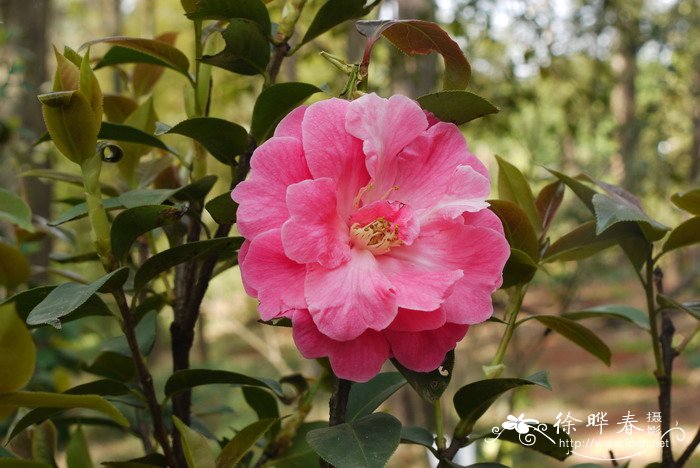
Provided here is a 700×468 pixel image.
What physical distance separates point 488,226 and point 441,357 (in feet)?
0.31

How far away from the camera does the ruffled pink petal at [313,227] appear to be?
0.46 m

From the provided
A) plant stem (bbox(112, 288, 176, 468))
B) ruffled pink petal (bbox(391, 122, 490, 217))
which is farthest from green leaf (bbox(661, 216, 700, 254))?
plant stem (bbox(112, 288, 176, 468))

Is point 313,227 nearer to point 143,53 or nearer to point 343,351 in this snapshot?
point 343,351

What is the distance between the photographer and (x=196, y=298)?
2.02 ft

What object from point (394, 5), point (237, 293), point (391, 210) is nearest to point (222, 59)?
point (391, 210)

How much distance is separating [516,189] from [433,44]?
7.6 inches

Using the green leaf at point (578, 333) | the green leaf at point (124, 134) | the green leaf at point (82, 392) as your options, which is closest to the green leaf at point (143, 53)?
the green leaf at point (124, 134)

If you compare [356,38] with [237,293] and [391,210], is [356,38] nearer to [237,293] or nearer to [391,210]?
[391,210]

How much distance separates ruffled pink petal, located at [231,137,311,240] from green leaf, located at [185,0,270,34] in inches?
5.1

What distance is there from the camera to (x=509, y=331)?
0.64 m

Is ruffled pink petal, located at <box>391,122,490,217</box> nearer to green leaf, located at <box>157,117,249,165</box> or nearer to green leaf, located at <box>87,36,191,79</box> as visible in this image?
green leaf, located at <box>157,117,249,165</box>

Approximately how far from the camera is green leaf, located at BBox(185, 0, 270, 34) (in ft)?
1.77

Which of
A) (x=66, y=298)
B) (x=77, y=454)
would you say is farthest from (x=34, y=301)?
(x=77, y=454)

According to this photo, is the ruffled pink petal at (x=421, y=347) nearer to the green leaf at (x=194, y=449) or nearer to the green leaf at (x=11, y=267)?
the green leaf at (x=194, y=449)
